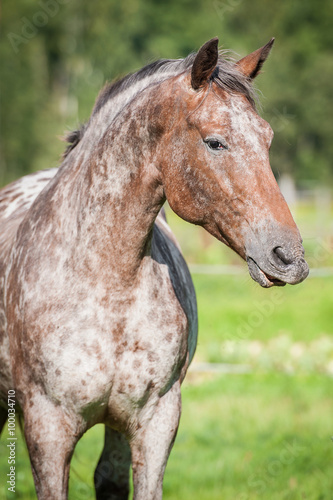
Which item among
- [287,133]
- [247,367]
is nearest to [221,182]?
[247,367]

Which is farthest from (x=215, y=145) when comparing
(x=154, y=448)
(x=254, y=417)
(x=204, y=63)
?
(x=254, y=417)

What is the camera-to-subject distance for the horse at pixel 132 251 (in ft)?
8.13

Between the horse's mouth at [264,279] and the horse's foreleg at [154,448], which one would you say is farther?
the horse's foreleg at [154,448]

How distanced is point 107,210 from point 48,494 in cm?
122

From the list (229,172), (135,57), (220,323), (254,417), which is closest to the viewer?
(229,172)

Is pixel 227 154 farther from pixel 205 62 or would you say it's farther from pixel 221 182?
pixel 205 62

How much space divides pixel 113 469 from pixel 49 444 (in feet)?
3.35

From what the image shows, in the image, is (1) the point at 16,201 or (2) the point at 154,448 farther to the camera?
(1) the point at 16,201

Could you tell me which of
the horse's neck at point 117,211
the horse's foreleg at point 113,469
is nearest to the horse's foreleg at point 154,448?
the horse's neck at point 117,211

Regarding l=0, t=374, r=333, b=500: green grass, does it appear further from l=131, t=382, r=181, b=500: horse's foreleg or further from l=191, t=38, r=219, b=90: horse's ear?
l=191, t=38, r=219, b=90: horse's ear

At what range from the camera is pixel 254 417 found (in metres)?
6.39

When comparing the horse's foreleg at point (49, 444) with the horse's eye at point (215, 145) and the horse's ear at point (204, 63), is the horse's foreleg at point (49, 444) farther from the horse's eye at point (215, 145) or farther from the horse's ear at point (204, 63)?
the horse's ear at point (204, 63)

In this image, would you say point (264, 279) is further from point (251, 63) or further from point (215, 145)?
point (251, 63)

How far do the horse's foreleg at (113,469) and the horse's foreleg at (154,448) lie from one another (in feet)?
2.47
